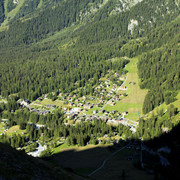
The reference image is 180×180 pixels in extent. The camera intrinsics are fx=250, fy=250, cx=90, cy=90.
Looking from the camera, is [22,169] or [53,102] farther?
[53,102]

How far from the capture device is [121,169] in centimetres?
8088

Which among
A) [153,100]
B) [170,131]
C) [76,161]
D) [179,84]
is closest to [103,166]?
[76,161]

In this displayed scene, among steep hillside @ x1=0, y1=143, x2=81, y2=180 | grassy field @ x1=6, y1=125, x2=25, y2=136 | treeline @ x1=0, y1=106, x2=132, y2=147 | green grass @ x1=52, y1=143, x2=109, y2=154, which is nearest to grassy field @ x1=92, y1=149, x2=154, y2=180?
green grass @ x1=52, y1=143, x2=109, y2=154

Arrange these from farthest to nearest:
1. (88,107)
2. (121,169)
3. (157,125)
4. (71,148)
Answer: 1. (88,107)
2. (71,148)
3. (157,125)
4. (121,169)

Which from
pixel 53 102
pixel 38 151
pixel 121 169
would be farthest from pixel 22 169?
pixel 53 102

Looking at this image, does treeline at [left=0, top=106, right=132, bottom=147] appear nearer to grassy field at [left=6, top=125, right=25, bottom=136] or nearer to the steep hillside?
grassy field at [left=6, top=125, right=25, bottom=136]

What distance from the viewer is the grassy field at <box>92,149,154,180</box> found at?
228 feet

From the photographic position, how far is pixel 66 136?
138375 millimetres

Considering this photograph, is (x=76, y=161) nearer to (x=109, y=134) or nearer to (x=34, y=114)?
(x=109, y=134)

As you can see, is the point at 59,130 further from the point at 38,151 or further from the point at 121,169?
the point at 121,169

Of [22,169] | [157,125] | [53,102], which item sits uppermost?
[22,169]

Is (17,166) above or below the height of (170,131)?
above

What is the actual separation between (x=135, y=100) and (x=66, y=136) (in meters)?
62.3

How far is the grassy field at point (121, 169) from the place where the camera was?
69469mm
